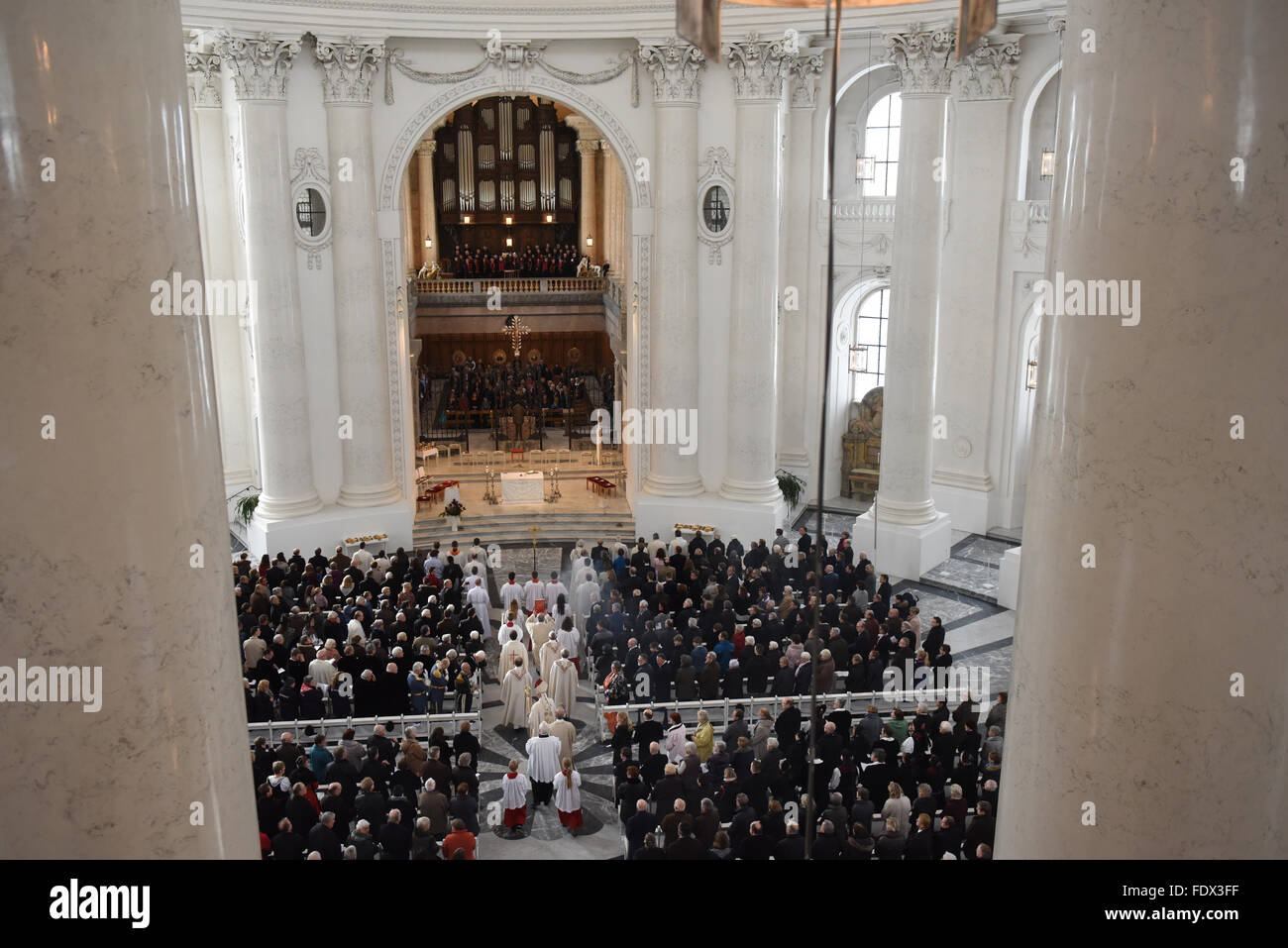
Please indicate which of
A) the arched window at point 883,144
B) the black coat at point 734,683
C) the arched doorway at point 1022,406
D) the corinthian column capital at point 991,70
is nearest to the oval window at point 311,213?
the arched window at point 883,144

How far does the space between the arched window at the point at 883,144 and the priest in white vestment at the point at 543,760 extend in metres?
15.3

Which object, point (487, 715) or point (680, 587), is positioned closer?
point (487, 715)

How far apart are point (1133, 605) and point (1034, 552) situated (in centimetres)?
42

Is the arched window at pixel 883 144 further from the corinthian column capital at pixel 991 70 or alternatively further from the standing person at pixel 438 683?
the standing person at pixel 438 683

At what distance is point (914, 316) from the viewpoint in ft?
65.6

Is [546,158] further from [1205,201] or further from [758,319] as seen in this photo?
[1205,201]

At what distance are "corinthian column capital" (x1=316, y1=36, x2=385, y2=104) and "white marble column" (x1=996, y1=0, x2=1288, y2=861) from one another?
18202 millimetres

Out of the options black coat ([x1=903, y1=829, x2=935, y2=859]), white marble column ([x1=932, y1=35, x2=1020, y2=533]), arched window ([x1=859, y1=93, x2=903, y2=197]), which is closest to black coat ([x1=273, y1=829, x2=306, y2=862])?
black coat ([x1=903, y1=829, x2=935, y2=859])

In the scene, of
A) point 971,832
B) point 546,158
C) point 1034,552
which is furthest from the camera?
point 546,158

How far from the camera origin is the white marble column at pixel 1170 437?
3320 mm

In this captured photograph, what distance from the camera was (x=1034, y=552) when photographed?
3.94m

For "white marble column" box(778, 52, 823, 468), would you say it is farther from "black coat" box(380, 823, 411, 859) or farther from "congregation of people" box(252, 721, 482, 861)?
"black coat" box(380, 823, 411, 859)
